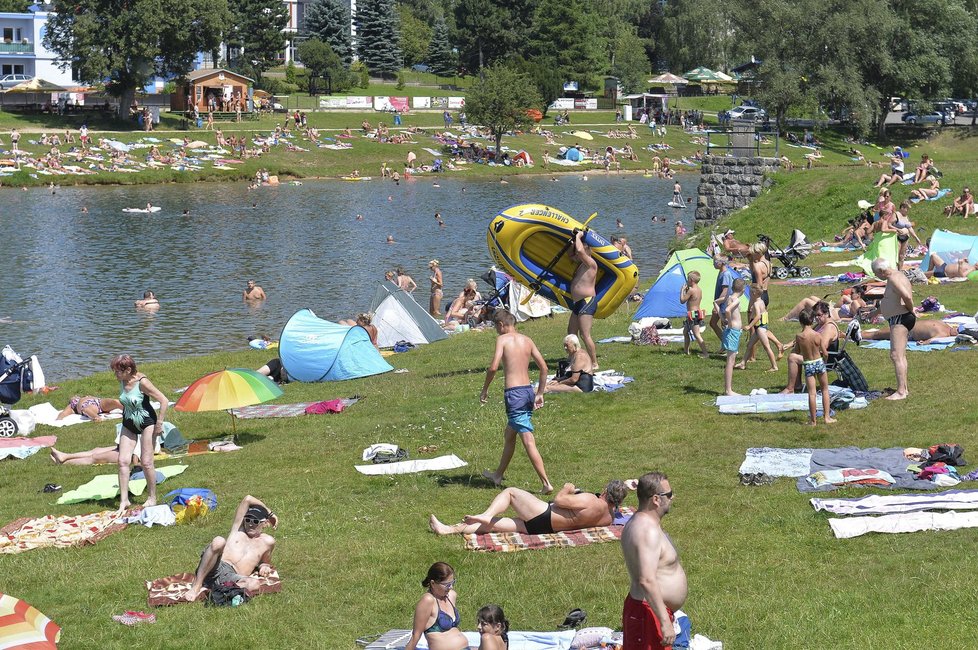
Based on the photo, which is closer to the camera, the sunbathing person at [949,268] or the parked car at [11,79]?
the sunbathing person at [949,268]

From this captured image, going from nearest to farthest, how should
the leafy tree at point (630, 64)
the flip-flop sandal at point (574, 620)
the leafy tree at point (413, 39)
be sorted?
the flip-flop sandal at point (574, 620)
the leafy tree at point (630, 64)
the leafy tree at point (413, 39)

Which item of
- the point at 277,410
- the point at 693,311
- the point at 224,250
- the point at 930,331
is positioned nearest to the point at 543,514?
the point at 277,410

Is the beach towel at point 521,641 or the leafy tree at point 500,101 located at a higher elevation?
the leafy tree at point 500,101

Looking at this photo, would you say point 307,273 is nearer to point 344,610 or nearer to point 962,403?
point 962,403

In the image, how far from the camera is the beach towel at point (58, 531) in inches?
459

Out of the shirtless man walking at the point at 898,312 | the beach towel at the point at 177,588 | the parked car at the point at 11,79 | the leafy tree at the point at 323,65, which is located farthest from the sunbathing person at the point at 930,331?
the leafy tree at the point at 323,65

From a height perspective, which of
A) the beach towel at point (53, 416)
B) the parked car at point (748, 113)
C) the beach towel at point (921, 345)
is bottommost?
the beach towel at point (53, 416)

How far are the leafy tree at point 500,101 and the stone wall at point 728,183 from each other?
40244 mm

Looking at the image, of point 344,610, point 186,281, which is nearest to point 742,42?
point 186,281

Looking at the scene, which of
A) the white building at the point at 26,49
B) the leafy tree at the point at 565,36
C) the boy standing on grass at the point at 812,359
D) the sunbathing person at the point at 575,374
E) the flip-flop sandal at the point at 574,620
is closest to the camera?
the flip-flop sandal at the point at 574,620

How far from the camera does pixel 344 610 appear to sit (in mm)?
9539

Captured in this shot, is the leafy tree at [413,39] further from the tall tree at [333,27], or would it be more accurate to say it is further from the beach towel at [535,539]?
the beach towel at [535,539]

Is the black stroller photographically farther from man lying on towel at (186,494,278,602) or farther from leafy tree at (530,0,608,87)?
leafy tree at (530,0,608,87)

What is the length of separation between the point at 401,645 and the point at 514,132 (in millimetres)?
75957
